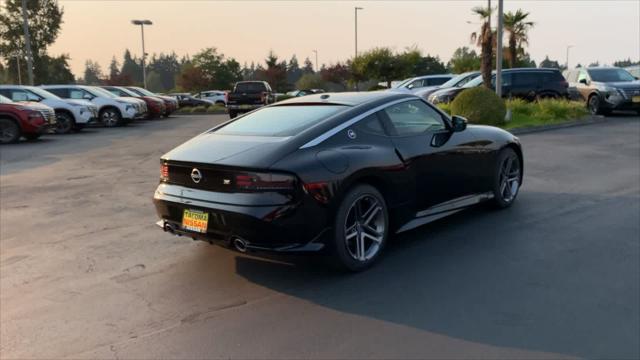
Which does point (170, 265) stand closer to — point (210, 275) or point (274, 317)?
point (210, 275)

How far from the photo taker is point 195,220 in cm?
455

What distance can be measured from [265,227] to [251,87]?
22.8 metres

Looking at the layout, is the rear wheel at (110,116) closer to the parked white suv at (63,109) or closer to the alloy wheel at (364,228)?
the parked white suv at (63,109)

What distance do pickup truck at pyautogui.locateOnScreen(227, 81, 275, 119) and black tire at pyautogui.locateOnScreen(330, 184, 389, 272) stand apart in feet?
69.4

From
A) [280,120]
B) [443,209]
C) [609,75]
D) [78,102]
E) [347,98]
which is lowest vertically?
[443,209]

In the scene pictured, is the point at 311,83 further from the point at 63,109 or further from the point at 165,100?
the point at 63,109

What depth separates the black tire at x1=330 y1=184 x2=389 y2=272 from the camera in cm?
448

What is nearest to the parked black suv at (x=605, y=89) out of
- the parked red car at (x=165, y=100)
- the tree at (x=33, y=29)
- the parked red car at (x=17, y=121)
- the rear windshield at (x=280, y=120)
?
the rear windshield at (x=280, y=120)

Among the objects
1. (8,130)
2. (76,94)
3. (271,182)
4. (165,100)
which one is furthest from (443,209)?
(165,100)

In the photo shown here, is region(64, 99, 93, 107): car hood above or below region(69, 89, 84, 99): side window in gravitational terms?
below

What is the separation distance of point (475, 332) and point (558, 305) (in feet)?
2.59

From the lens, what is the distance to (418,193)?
5293mm

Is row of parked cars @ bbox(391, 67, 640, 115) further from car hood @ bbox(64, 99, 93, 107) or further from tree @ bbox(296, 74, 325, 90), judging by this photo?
tree @ bbox(296, 74, 325, 90)

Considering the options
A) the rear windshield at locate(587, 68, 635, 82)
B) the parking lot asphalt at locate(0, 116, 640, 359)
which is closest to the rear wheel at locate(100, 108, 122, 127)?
the parking lot asphalt at locate(0, 116, 640, 359)
